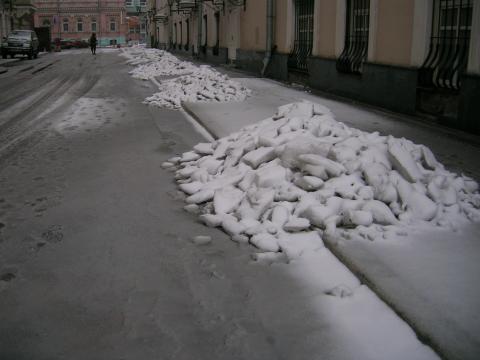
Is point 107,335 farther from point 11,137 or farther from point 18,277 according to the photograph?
point 11,137

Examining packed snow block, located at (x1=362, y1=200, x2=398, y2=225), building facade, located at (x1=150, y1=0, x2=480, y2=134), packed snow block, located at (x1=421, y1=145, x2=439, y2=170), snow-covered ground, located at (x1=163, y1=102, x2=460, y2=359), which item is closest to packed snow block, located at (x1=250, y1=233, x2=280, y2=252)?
snow-covered ground, located at (x1=163, y1=102, x2=460, y2=359)

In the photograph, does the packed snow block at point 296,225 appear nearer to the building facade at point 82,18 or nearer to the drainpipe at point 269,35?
the drainpipe at point 269,35

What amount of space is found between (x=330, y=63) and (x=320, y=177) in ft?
30.7

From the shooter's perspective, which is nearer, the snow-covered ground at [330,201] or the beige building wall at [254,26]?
the snow-covered ground at [330,201]

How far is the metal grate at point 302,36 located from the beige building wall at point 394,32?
186 inches

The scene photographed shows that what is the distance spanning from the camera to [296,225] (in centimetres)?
415

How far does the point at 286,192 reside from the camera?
470 cm

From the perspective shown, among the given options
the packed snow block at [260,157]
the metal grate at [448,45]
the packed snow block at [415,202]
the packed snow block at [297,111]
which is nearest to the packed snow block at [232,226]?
the packed snow block at [260,157]

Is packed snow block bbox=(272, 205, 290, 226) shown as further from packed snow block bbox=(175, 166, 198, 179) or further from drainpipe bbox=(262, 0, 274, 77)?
drainpipe bbox=(262, 0, 274, 77)

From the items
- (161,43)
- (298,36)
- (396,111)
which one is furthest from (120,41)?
(396,111)

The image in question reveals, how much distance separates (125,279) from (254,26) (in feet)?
61.2

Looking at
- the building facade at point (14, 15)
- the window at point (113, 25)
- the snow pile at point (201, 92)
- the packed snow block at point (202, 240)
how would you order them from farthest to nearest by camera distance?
the window at point (113, 25), the building facade at point (14, 15), the snow pile at point (201, 92), the packed snow block at point (202, 240)

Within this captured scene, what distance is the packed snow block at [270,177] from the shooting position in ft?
16.0

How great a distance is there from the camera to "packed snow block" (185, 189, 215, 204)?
5082mm
